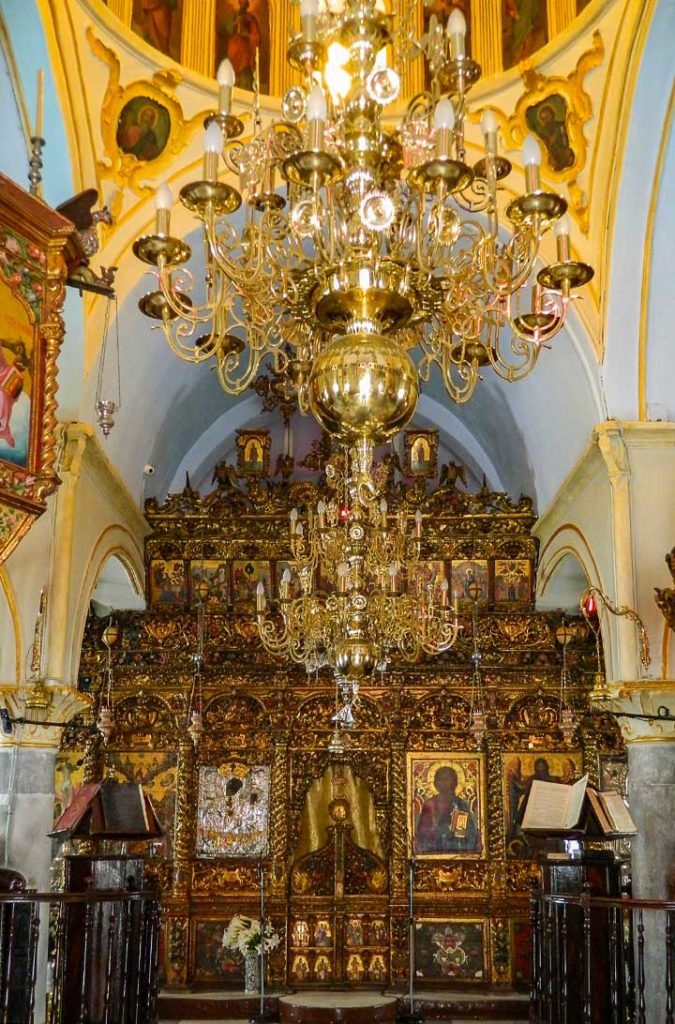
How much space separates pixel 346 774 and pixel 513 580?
2757 mm

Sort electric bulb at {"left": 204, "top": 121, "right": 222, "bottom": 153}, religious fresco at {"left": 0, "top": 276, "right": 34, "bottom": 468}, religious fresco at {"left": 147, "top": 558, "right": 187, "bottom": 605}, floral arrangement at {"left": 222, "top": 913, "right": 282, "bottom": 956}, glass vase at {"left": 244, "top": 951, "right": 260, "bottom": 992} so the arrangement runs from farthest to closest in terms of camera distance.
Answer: religious fresco at {"left": 147, "top": 558, "right": 187, "bottom": 605} → glass vase at {"left": 244, "top": 951, "right": 260, "bottom": 992} → floral arrangement at {"left": 222, "top": 913, "right": 282, "bottom": 956} → electric bulb at {"left": 204, "top": 121, "right": 222, "bottom": 153} → religious fresco at {"left": 0, "top": 276, "right": 34, "bottom": 468}

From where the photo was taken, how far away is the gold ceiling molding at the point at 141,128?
983cm

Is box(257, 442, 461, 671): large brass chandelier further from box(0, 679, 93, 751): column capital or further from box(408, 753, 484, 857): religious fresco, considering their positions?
box(408, 753, 484, 857): religious fresco

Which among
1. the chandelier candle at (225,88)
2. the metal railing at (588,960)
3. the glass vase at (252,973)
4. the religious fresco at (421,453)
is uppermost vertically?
the religious fresco at (421,453)

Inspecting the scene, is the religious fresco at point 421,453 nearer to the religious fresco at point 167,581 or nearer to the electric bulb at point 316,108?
the religious fresco at point 167,581

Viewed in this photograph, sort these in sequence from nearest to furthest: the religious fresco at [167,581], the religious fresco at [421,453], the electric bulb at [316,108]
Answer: the electric bulb at [316,108]
the religious fresco at [167,581]
the religious fresco at [421,453]

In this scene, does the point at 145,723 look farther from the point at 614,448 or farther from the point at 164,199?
the point at 164,199

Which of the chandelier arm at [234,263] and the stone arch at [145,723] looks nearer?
the chandelier arm at [234,263]

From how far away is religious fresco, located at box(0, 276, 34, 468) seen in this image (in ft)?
15.2

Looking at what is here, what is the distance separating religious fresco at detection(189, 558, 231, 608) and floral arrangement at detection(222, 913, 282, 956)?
3.30 metres

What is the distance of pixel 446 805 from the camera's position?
11984 mm

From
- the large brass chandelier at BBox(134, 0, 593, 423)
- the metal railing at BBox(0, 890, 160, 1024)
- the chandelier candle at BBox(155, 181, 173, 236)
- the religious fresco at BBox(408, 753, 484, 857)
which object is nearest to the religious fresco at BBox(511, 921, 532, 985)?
the religious fresco at BBox(408, 753, 484, 857)

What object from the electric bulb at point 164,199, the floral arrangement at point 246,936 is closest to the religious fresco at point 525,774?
the floral arrangement at point 246,936

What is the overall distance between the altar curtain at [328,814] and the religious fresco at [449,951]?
3.00 feet
